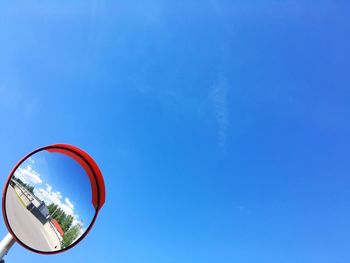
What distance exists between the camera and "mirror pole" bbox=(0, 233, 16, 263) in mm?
1872

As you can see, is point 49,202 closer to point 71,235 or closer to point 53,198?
point 53,198

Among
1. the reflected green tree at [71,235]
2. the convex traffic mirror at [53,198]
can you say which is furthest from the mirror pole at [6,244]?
the reflected green tree at [71,235]

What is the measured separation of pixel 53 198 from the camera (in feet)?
9.21

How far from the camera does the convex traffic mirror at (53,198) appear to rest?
2215 mm

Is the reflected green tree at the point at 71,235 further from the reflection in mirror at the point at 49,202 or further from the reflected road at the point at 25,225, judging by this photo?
the reflected road at the point at 25,225

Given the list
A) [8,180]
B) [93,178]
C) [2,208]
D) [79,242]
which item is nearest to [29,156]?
[8,180]

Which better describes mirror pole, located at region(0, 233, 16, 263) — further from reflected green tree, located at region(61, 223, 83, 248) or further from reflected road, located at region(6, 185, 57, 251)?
reflected green tree, located at region(61, 223, 83, 248)

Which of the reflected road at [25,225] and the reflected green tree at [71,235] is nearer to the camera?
the reflected road at [25,225]

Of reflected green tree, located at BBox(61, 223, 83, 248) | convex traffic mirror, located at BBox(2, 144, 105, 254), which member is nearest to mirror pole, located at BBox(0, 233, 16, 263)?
convex traffic mirror, located at BBox(2, 144, 105, 254)

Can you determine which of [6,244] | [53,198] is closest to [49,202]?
[53,198]

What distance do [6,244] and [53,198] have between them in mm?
905

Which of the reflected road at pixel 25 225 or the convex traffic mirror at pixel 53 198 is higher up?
the convex traffic mirror at pixel 53 198

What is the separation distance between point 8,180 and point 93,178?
2.33 feet

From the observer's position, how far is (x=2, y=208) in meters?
2.14
